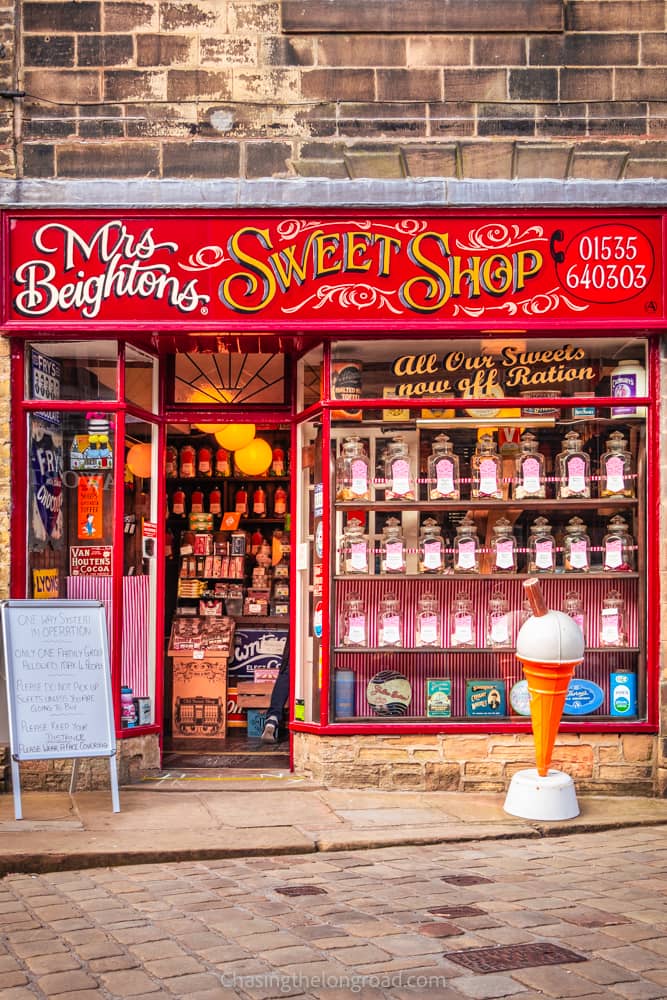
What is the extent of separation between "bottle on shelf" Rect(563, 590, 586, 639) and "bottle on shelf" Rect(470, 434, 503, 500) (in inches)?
37.1

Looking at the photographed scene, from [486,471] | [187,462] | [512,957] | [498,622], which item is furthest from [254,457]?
[512,957]

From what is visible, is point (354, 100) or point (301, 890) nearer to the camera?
point (301, 890)

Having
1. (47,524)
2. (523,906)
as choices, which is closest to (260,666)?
(47,524)

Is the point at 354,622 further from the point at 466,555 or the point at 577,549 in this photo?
the point at 577,549

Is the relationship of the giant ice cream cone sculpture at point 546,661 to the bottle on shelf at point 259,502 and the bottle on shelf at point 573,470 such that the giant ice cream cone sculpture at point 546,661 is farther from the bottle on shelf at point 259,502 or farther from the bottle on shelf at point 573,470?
the bottle on shelf at point 259,502

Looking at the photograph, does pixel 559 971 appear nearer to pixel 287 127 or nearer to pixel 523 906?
pixel 523 906

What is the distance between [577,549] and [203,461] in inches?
160

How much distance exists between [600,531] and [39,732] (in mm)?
4434

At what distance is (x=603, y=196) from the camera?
27.2ft

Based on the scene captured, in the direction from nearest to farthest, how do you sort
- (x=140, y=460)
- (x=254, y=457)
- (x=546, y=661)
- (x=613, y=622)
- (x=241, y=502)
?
(x=546, y=661) → (x=613, y=622) → (x=140, y=460) → (x=254, y=457) → (x=241, y=502)

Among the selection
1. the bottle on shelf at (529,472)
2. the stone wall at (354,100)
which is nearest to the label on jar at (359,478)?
the bottle on shelf at (529,472)

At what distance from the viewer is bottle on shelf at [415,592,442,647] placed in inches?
340

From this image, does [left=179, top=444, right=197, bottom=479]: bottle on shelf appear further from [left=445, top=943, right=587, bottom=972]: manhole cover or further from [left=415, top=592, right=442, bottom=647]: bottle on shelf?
[left=445, top=943, right=587, bottom=972]: manhole cover

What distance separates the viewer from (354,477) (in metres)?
8.66
